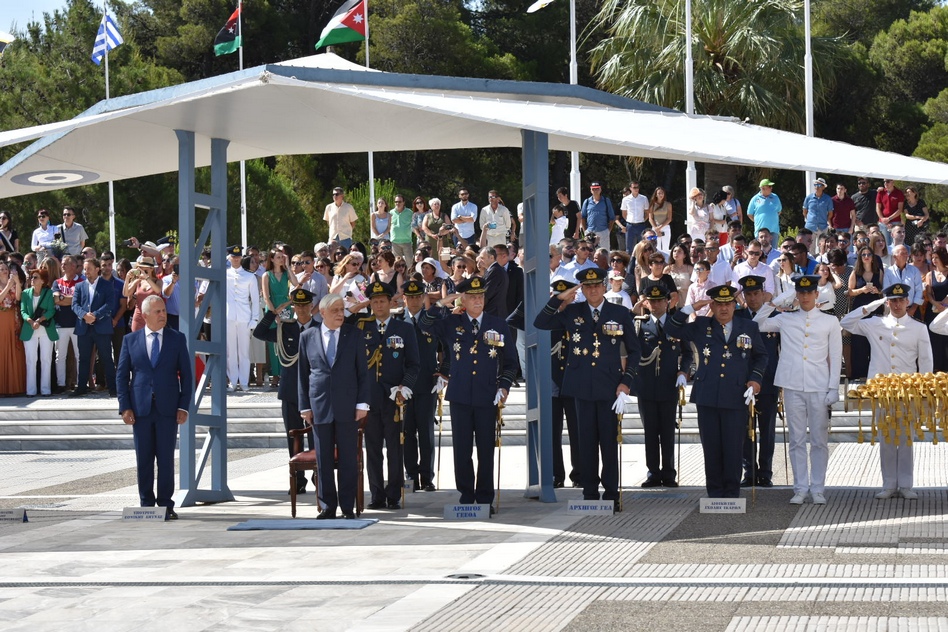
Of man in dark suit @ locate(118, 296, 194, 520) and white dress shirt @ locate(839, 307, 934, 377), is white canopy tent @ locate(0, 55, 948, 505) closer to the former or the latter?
man in dark suit @ locate(118, 296, 194, 520)

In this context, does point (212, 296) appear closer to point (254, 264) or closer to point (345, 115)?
point (345, 115)

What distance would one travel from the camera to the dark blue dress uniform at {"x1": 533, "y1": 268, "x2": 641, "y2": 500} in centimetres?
1124

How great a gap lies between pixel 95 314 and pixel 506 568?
1186 cm

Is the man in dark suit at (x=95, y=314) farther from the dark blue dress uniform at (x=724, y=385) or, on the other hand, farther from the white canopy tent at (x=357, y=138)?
the dark blue dress uniform at (x=724, y=385)

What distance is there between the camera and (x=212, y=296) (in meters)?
12.9

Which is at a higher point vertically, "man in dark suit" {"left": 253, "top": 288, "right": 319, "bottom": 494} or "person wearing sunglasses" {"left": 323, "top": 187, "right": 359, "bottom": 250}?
"person wearing sunglasses" {"left": 323, "top": 187, "right": 359, "bottom": 250}

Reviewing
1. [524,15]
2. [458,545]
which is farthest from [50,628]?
[524,15]

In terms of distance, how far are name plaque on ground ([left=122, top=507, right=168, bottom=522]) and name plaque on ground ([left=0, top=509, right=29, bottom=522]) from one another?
86 centimetres

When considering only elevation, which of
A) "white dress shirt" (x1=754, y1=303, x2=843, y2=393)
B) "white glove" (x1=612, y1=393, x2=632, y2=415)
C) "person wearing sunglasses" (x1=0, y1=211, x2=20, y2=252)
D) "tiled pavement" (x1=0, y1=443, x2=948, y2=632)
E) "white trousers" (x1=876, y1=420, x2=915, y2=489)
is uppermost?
"person wearing sunglasses" (x1=0, y1=211, x2=20, y2=252)

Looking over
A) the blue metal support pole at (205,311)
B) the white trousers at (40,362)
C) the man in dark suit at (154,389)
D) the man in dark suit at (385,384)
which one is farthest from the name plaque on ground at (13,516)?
the white trousers at (40,362)

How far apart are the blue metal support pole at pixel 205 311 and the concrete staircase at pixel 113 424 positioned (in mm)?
4507

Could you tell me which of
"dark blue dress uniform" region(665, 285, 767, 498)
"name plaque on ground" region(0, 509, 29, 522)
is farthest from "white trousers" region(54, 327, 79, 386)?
"dark blue dress uniform" region(665, 285, 767, 498)

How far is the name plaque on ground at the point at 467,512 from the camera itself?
11075 millimetres

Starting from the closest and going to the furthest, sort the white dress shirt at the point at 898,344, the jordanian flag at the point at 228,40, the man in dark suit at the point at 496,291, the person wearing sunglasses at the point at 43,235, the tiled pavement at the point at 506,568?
the tiled pavement at the point at 506,568 < the white dress shirt at the point at 898,344 < the man in dark suit at the point at 496,291 < the person wearing sunglasses at the point at 43,235 < the jordanian flag at the point at 228,40
